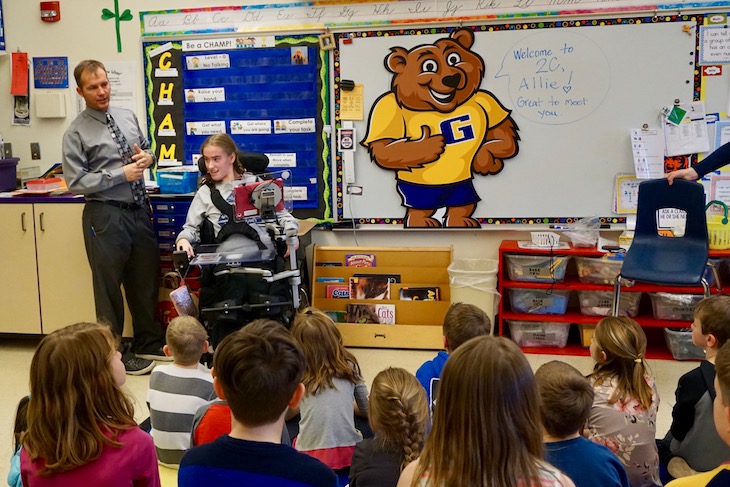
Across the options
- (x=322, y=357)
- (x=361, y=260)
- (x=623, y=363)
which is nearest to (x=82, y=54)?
(x=361, y=260)

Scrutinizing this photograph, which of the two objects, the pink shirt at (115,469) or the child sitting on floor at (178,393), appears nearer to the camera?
the pink shirt at (115,469)

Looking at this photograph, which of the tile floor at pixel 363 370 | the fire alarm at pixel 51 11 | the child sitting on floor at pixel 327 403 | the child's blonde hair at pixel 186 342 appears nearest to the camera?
the child sitting on floor at pixel 327 403

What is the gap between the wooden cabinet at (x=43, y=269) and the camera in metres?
4.68

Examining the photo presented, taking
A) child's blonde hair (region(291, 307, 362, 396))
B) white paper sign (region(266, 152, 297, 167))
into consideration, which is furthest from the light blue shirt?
child's blonde hair (region(291, 307, 362, 396))

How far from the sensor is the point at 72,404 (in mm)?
1847

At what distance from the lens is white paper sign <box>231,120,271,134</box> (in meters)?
4.96

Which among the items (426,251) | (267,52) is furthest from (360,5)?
(426,251)

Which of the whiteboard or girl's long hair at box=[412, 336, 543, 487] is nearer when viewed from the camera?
girl's long hair at box=[412, 336, 543, 487]

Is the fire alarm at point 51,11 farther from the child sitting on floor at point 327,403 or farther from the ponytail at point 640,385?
the ponytail at point 640,385

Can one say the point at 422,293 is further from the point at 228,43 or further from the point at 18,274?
the point at 18,274

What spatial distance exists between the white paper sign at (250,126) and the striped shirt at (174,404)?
2.50 m

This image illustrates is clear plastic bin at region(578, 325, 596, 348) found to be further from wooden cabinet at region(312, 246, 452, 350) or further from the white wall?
wooden cabinet at region(312, 246, 452, 350)

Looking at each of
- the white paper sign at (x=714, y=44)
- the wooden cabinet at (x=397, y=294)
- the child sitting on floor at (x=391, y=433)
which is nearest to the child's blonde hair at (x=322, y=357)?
the child sitting on floor at (x=391, y=433)

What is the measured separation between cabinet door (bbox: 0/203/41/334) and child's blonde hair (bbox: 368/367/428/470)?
3.36m
